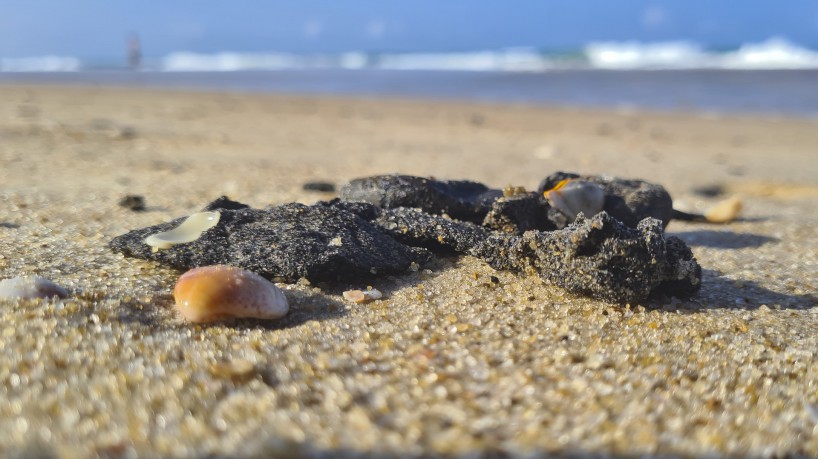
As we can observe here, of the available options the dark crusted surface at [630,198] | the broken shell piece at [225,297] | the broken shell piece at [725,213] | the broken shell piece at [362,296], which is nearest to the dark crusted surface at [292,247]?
the broken shell piece at [362,296]

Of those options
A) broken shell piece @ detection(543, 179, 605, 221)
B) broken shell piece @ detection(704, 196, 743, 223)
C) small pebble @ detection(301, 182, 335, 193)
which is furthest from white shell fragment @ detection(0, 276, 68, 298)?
broken shell piece @ detection(704, 196, 743, 223)

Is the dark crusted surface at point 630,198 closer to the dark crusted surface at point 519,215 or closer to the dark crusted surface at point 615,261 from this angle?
the dark crusted surface at point 519,215

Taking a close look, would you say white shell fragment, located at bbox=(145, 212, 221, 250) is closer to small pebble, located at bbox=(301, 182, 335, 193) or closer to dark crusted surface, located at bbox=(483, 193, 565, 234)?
dark crusted surface, located at bbox=(483, 193, 565, 234)

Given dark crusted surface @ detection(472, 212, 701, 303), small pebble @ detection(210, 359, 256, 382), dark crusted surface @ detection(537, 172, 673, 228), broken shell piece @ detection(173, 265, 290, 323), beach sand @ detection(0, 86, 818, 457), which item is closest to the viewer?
beach sand @ detection(0, 86, 818, 457)

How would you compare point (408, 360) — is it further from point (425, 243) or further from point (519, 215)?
point (519, 215)

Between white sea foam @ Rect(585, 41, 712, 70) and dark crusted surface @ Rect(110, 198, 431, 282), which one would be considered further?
white sea foam @ Rect(585, 41, 712, 70)

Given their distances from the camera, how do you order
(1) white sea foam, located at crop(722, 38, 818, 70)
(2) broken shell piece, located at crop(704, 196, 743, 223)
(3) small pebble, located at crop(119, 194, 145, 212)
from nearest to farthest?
(3) small pebble, located at crop(119, 194, 145, 212) → (2) broken shell piece, located at crop(704, 196, 743, 223) → (1) white sea foam, located at crop(722, 38, 818, 70)
